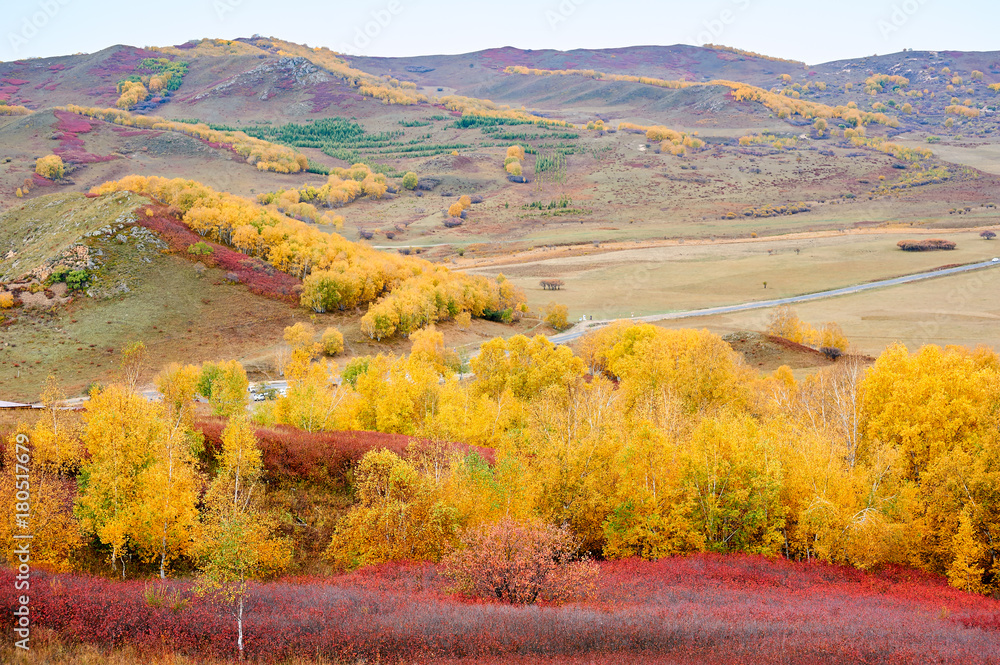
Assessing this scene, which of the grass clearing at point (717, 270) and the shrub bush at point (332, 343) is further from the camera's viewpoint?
the grass clearing at point (717, 270)

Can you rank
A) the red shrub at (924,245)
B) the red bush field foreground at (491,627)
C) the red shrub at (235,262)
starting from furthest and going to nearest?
1. the red shrub at (924,245)
2. the red shrub at (235,262)
3. the red bush field foreground at (491,627)

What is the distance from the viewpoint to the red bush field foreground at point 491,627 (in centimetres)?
1902

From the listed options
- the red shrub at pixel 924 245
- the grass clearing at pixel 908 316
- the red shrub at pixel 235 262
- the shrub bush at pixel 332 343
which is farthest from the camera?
the red shrub at pixel 924 245

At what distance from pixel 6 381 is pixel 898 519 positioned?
291ft

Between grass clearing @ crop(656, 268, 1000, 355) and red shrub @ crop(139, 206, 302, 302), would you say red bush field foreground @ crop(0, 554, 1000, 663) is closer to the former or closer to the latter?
grass clearing @ crop(656, 268, 1000, 355)

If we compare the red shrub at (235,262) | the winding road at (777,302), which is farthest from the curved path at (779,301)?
the red shrub at (235,262)

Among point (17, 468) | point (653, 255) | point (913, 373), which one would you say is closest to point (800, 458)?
point (913, 373)

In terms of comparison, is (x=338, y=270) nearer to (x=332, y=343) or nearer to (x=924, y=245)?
(x=332, y=343)

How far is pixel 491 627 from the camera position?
1983 centimetres

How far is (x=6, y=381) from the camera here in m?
78.1

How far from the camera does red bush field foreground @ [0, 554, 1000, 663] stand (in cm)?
1902

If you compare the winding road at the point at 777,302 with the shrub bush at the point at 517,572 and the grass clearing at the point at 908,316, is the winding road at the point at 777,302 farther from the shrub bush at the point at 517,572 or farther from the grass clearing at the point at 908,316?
the shrub bush at the point at 517,572

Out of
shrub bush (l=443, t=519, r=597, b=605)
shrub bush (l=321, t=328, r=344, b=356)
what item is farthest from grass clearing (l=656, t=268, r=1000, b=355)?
shrub bush (l=443, t=519, r=597, b=605)

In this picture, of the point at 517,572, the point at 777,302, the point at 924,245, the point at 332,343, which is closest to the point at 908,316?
the point at 777,302
